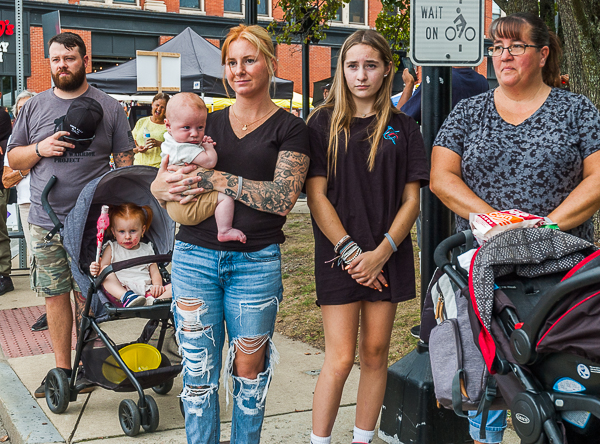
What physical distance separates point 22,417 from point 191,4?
1098 inches

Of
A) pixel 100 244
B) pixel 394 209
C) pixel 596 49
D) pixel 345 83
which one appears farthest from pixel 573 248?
pixel 596 49

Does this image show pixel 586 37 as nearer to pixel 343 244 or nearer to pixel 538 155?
pixel 538 155

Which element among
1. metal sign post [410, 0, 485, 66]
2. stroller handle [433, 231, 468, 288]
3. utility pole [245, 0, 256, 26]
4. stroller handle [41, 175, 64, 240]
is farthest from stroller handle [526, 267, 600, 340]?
utility pole [245, 0, 256, 26]

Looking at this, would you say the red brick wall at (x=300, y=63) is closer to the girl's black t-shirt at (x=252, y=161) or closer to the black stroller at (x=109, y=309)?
the black stroller at (x=109, y=309)

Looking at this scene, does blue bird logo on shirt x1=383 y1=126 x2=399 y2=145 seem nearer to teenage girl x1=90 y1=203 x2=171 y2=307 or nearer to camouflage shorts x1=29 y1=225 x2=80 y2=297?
teenage girl x1=90 y1=203 x2=171 y2=307

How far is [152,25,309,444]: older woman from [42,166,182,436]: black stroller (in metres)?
0.83

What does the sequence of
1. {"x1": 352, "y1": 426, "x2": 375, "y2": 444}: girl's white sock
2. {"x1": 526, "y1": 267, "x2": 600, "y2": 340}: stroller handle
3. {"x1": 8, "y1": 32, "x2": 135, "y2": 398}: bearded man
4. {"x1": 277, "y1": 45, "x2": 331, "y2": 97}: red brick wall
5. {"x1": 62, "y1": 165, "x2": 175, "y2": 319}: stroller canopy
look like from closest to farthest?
{"x1": 526, "y1": 267, "x2": 600, "y2": 340}: stroller handle
{"x1": 352, "y1": 426, "x2": 375, "y2": 444}: girl's white sock
{"x1": 62, "y1": 165, "x2": 175, "y2": 319}: stroller canopy
{"x1": 8, "y1": 32, "x2": 135, "y2": 398}: bearded man
{"x1": 277, "y1": 45, "x2": 331, "y2": 97}: red brick wall

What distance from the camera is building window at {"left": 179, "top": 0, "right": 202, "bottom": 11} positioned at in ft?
96.6

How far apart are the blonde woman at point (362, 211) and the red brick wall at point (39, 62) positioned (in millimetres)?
25425

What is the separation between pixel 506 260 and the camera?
88.4 inches

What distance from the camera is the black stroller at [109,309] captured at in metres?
3.84

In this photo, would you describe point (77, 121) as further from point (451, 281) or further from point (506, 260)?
point (506, 260)

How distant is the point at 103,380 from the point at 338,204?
6.12 feet

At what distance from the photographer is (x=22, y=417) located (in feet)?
13.5
